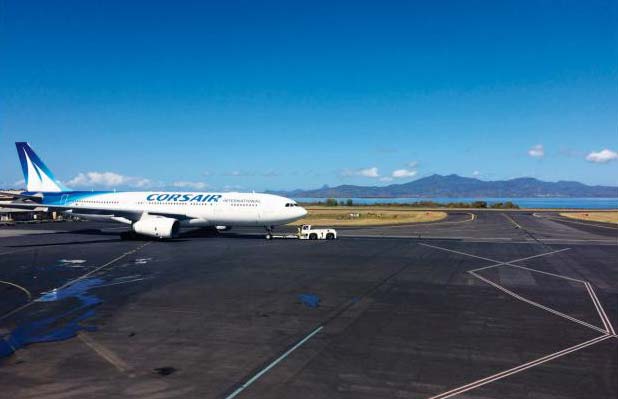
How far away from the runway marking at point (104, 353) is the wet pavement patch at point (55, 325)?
0.48m

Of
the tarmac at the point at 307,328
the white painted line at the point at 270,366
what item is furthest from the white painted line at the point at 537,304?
the white painted line at the point at 270,366

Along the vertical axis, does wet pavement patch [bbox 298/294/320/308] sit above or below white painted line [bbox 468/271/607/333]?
above

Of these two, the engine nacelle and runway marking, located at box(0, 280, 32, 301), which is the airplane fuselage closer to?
the engine nacelle

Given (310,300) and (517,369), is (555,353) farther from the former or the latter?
(310,300)

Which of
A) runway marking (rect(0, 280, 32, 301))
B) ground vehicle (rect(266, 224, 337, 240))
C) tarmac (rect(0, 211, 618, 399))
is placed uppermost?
ground vehicle (rect(266, 224, 337, 240))

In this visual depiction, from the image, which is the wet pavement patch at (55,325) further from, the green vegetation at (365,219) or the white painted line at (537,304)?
the green vegetation at (365,219)

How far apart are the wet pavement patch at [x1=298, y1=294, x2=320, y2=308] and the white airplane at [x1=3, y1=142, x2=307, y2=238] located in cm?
2463

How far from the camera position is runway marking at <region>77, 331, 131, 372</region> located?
11.5 meters

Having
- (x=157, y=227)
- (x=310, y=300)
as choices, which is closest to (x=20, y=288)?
(x=310, y=300)

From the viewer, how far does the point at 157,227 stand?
4178 centimetres

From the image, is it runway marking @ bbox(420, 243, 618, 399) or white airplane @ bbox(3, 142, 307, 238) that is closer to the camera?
runway marking @ bbox(420, 243, 618, 399)

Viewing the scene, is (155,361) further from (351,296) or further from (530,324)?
(530,324)

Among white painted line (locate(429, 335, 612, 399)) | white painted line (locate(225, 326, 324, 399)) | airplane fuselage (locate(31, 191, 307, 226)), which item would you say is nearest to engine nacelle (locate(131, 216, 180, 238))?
airplane fuselage (locate(31, 191, 307, 226))

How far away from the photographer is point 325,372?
36.7ft
